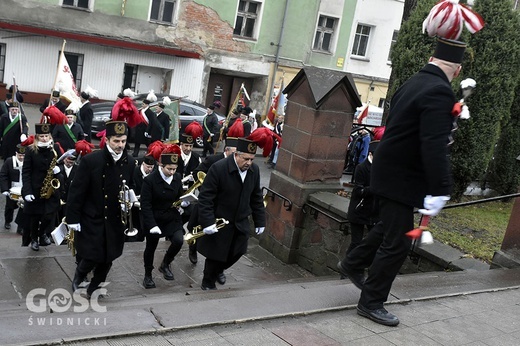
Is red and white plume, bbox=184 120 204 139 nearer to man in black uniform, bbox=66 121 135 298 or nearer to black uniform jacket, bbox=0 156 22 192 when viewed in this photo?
black uniform jacket, bbox=0 156 22 192

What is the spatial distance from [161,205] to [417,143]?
159 inches

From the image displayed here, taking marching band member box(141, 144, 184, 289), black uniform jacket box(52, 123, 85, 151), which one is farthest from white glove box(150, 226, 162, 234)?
black uniform jacket box(52, 123, 85, 151)

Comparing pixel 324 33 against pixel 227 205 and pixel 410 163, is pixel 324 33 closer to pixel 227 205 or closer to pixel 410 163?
pixel 227 205

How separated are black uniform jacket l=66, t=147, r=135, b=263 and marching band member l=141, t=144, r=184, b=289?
963 millimetres

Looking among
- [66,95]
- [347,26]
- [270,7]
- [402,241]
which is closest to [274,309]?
[402,241]

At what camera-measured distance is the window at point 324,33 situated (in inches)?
1243

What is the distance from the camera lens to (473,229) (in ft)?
33.9

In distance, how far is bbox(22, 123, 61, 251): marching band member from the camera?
9234 millimetres

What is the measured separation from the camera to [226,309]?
5.29 m

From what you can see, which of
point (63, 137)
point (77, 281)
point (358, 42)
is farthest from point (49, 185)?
point (358, 42)

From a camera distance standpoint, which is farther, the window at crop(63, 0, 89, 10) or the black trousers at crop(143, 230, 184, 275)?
the window at crop(63, 0, 89, 10)

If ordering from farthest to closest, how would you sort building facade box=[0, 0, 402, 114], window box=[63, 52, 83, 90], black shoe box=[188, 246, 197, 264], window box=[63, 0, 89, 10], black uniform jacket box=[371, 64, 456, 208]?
window box=[63, 52, 83, 90] < window box=[63, 0, 89, 10] < building facade box=[0, 0, 402, 114] < black shoe box=[188, 246, 197, 264] < black uniform jacket box=[371, 64, 456, 208]

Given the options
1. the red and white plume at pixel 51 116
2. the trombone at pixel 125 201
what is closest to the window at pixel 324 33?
the red and white plume at pixel 51 116

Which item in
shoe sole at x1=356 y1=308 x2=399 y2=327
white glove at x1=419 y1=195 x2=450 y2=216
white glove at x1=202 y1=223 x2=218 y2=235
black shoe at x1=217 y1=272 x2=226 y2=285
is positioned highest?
white glove at x1=419 y1=195 x2=450 y2=216
